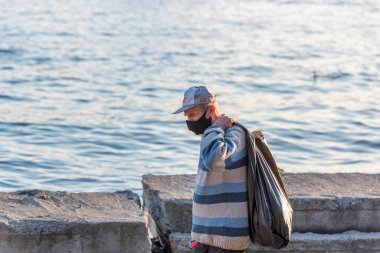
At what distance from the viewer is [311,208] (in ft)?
22.9

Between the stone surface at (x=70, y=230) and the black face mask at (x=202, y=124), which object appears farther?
the stone surface at (x=70, y=230)

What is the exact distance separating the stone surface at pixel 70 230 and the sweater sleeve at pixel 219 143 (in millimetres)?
1347

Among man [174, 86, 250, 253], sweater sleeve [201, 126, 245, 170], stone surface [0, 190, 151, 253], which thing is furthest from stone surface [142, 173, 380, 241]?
sweater sleeve [201, 126, 245, 170]

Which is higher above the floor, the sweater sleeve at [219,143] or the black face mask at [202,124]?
the black face mask at [202,124]

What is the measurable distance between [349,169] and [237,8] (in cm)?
1962

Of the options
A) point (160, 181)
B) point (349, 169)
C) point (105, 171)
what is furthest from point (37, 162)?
point (160, 181)

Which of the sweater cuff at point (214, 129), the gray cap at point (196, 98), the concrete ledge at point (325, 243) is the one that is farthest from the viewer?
the concrete ledge at point (325, 243)

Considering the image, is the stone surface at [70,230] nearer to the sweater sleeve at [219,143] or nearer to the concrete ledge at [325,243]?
the concrete ledge at [325,243]

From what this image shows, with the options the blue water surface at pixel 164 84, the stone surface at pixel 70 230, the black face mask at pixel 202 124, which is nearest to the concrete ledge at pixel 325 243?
the stone surface at pixel 70 230

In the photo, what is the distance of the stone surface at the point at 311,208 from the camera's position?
22.6 feet

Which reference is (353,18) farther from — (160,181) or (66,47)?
(160,181)

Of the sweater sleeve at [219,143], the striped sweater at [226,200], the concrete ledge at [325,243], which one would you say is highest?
the sweater sleeve at [219,143]

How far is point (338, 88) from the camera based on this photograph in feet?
70.2

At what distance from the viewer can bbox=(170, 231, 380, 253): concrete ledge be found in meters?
6.80
